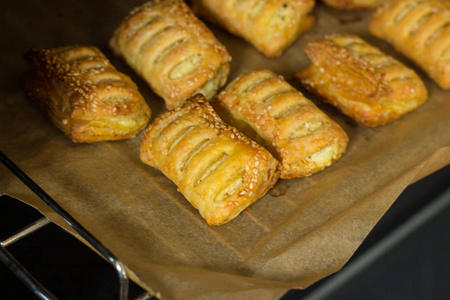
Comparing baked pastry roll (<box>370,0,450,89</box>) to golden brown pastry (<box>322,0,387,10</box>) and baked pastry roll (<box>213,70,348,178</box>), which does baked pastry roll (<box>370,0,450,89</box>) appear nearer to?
golden brown pastry (<box>322,0,387,10</box>)

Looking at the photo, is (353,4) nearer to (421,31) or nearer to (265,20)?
(421,31)

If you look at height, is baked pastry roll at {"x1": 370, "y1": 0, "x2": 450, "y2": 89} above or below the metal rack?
above

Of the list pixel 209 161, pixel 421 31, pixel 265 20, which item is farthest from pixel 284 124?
pixel 421 31

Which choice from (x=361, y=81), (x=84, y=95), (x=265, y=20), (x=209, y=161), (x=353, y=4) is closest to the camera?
(x=209, y=161)

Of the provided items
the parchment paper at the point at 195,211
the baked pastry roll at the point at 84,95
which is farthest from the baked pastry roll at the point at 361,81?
the baked pastry roll at the point at 84,95

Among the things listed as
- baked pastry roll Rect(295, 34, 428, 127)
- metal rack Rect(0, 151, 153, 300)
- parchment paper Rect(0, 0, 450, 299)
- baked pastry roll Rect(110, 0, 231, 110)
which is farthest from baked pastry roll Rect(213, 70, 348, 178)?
metal rack Rect(0, 151, 153, 300)

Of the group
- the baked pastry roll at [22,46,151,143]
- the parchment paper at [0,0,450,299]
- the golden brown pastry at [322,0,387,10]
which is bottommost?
the parchment paper at [0,0,450,299]
